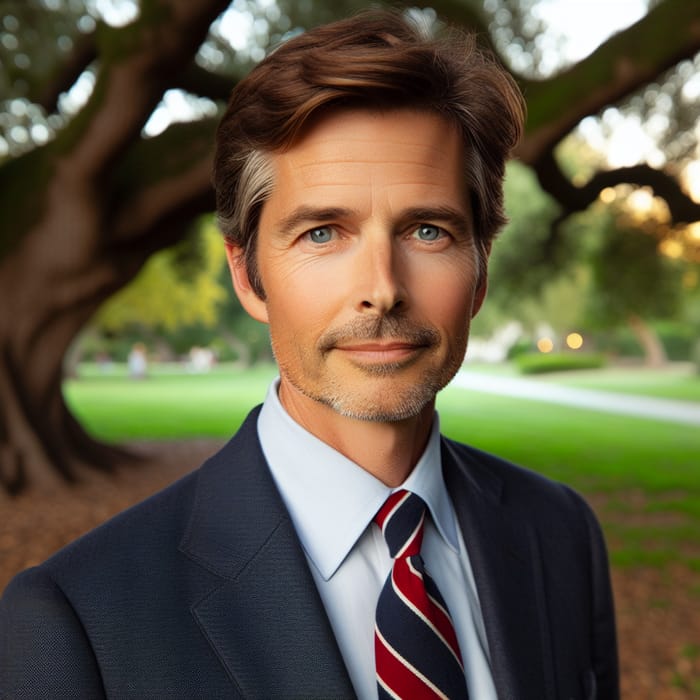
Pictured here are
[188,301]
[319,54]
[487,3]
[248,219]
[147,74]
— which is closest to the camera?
[319,54]

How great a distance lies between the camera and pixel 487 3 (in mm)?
11891

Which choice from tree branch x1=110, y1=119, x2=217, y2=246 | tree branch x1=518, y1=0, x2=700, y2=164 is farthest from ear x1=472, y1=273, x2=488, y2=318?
tree branch x1=110, y1=119, x2=217, y2=246

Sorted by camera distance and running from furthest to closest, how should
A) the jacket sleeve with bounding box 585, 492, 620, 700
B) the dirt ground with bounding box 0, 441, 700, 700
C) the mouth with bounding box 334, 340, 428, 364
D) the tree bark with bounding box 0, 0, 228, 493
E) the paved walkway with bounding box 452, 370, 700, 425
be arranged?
the paved walkway with bounding box 452, 370, 700, 425 → the tree bark with bounding box 0, 0, 228, 493 → the dirt ground with bounding box 0, 441, 700, 700 → the jacket sleeve with bounding box 585, 492, 620, 700 → the mouth with bounding box 334, 340, 428, 364

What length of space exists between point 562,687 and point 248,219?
129 centimetres

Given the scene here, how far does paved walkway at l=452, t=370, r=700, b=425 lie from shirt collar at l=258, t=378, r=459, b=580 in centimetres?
1584

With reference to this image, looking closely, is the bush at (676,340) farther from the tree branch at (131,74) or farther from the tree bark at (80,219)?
the tree branch at (131,74)

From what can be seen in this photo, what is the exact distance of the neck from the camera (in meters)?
1.76

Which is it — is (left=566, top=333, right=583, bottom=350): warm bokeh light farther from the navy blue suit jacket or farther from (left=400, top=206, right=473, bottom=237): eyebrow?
(left=400, top=206, right=473, bottom=237): eyebrow

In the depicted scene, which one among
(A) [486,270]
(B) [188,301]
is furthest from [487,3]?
(B) [188,301]

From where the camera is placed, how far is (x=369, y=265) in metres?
1.63

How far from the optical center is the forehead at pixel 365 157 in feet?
5.42

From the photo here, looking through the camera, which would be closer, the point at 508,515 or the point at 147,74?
the point at 508,515

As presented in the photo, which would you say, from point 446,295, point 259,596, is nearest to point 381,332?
point 446,295

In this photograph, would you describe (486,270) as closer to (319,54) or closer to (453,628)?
(319,54)
